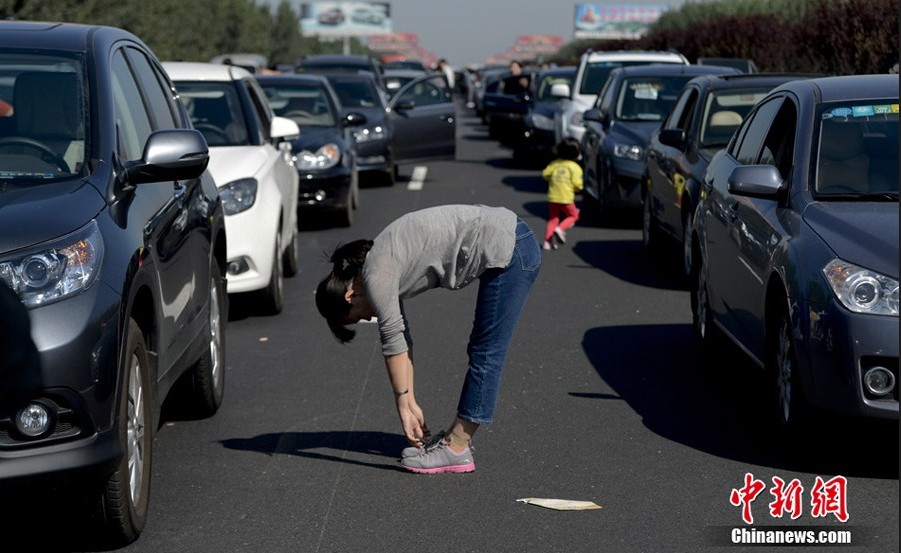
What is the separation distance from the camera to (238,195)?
1087 centimetres

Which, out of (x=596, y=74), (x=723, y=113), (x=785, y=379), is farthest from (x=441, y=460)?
(x=596, y=74)

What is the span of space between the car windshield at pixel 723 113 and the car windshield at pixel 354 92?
9840mm

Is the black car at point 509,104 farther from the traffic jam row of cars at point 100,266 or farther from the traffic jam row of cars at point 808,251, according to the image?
the traffic jam row of cars at point 100,266

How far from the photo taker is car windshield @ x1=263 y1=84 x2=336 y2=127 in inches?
691

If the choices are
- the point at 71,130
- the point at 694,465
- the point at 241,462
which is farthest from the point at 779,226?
the point at 71,130

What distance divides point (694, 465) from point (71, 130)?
298 centimetres

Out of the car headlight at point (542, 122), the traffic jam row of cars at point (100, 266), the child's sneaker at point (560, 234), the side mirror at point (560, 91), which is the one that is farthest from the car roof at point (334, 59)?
the traffic jam row of cars at point (100, 266)

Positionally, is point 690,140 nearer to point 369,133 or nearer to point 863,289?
point 863,289

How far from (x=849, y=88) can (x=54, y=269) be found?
Answer: 4.52m

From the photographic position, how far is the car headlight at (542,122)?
2536cm


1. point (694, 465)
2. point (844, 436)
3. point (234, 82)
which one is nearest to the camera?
point (694, 465)

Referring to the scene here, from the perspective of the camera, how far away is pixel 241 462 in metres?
6.82

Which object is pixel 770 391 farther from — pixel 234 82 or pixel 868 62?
pixel 868 62

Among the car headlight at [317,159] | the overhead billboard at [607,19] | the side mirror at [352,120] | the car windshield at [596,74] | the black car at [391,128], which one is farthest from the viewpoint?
the overhead billboard at [607,19]
